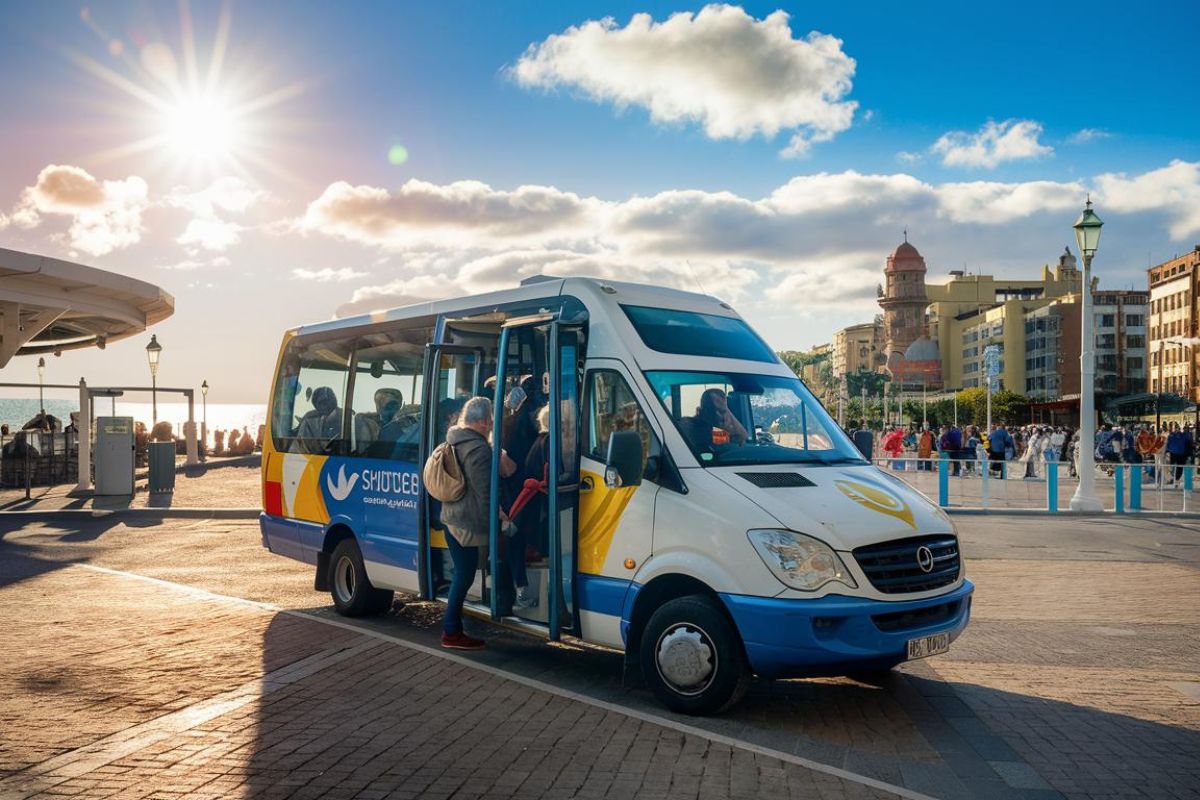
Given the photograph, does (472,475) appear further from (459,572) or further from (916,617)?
(916,617)

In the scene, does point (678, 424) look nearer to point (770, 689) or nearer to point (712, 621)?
point (712, 621)

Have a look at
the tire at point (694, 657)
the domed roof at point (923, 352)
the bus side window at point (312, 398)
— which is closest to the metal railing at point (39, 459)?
the bus side window at point (312, 398)

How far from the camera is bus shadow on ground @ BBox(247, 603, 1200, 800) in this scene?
5223mm

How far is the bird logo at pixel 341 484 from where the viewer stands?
958cm

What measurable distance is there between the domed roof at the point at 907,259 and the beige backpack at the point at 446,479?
Result: 577 feet

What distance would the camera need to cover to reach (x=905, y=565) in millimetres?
6117

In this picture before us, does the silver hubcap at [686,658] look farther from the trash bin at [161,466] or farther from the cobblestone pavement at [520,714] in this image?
the trash bin at [161,466]

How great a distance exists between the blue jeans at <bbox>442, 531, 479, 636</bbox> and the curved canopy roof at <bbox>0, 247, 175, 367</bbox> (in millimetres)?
18883

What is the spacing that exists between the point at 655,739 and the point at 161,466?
2134 centimetres

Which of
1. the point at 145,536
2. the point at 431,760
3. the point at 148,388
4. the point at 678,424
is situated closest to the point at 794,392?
the point at 678,424

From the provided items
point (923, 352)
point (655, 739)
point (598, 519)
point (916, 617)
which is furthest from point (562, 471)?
point (923, 352)

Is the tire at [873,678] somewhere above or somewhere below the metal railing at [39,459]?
below

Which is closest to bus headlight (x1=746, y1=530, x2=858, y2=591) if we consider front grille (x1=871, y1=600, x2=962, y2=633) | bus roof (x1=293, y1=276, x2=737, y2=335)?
front grille (x1=871, y1=600, x2=962, y2=633)

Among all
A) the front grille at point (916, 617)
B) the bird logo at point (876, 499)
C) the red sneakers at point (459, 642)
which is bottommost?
the red sneakers at point (459, 642)
